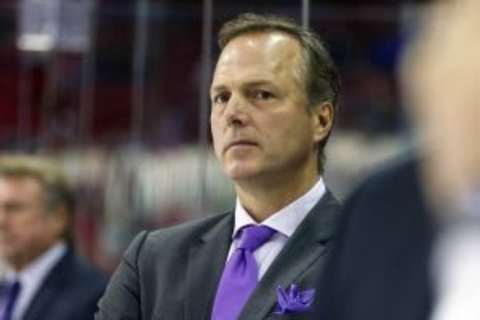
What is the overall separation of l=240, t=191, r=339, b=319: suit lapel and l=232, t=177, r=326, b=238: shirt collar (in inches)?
0.4

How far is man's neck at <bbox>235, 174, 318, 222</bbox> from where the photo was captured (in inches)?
59.4

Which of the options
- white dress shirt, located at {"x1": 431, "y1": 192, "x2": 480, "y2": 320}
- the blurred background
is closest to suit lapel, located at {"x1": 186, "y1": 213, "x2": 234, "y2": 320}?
white dress shirt, located at {"x1": 431, "y1": 192, "x2": 480, "y2": 320}

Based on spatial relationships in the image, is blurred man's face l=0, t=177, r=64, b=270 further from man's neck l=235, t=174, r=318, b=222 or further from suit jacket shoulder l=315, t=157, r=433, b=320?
suit jacket shoulder l=315, t=157, r=433, b=320

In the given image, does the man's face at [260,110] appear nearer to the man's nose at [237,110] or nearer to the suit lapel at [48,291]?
the man's nose at [237,110]

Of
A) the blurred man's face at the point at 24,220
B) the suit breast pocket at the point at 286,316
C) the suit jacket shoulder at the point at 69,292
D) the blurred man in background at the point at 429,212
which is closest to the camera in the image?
the blurred man in background at the point at 429,212

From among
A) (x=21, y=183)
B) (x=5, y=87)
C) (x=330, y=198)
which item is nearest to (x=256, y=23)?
(x=330, y=198)

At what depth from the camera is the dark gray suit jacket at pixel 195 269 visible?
143 cm

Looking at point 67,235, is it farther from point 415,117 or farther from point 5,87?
point 5,87

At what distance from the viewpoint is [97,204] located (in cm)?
530

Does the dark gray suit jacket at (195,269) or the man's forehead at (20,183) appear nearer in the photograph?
the dark gray suit jacket at (195,269)

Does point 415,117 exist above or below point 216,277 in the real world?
above

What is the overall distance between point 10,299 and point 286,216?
1132 mm

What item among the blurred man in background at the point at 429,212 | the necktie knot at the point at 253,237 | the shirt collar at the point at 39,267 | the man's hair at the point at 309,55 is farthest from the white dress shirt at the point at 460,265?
the shirt collar at the point at 39,267

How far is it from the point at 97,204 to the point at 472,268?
4804mm
